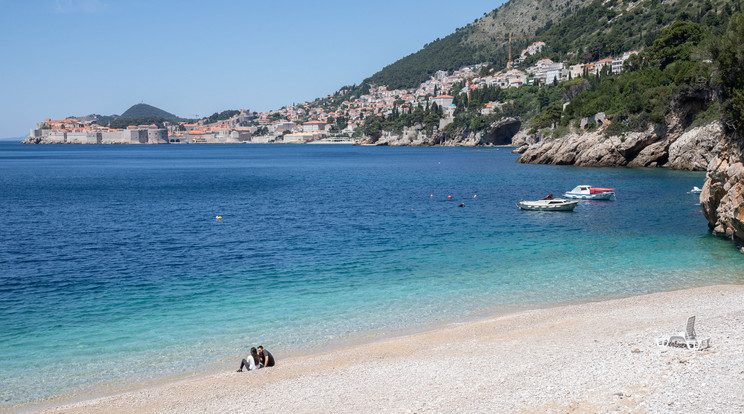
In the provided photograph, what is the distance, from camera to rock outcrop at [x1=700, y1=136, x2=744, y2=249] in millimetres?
18156

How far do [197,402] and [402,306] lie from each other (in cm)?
646

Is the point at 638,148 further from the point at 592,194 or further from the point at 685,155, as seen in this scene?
the point at 592,194

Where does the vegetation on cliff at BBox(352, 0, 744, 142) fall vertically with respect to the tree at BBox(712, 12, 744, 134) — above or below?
above

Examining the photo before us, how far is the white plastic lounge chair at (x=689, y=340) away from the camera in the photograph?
30.9ft

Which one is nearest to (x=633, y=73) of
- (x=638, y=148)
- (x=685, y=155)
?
(x=638, y=148)

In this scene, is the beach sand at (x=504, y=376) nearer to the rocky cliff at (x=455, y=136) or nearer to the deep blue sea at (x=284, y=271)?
the deep blue sea at (x=284, y=271)

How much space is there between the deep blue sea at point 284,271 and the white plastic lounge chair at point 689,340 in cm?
456

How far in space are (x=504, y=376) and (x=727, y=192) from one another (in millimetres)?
14268

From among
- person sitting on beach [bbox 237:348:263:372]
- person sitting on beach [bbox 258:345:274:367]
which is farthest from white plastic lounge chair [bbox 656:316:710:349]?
person sitting on beach [bbox 237:348:263:372]

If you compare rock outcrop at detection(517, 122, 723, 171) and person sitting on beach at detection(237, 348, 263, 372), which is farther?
rock outcrop at detection(517, 122, 723, 171)

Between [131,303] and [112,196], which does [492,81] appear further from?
[131,303]

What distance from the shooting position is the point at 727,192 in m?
19.0

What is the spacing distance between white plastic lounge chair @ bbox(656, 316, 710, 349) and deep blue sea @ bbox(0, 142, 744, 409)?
179 inches

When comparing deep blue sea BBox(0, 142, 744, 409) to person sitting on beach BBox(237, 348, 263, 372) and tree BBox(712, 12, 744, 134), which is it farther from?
tree BBox(712, 12, 744, 134)
